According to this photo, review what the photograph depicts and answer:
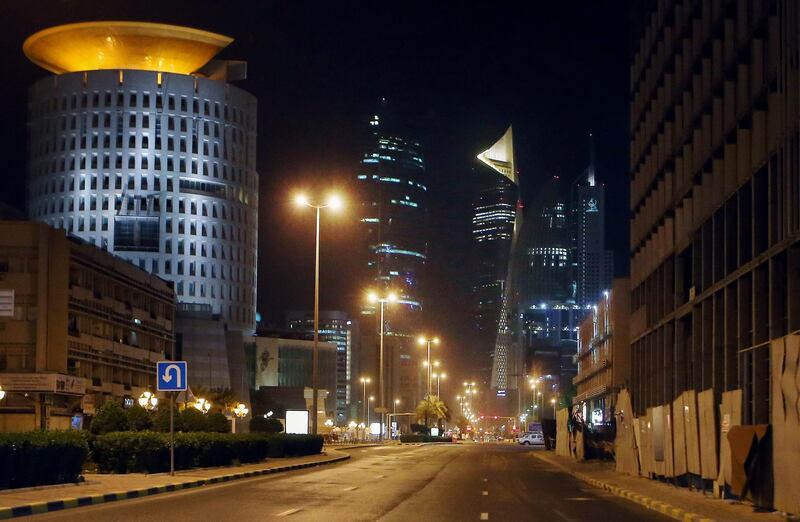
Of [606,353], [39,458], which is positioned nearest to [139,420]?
[39,458]

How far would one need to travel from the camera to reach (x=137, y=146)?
16925cm

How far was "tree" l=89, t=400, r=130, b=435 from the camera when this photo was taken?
38.1m

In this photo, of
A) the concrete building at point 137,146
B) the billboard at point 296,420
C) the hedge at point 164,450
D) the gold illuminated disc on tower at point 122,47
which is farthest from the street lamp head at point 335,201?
the gold illuminated disc on tower at point 122,47

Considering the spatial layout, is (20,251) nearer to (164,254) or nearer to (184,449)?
(184,449)

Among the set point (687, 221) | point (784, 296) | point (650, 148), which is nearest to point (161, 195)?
point (650, 148)

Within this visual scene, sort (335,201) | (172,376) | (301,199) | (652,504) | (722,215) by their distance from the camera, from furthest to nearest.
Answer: (301,199)
(335,201)
(722,215)
(172,376)
(652,504)

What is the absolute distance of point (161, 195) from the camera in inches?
6668

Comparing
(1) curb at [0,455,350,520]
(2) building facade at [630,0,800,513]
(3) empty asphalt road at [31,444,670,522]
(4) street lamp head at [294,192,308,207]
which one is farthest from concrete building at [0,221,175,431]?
(3) empty asphalt road at [31,444,670,522]

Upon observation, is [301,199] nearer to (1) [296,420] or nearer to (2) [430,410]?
(1) [296,420]

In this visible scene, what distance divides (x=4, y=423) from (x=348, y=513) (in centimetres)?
5903

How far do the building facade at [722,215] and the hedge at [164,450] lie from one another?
16710 mm

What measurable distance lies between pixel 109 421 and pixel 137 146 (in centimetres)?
13609

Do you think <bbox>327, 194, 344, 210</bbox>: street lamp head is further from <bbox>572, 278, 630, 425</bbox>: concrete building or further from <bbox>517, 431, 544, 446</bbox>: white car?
<bbox>517, 431, 544, 446</bbox>: white car

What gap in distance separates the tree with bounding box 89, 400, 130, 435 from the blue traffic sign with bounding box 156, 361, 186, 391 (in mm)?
5158
